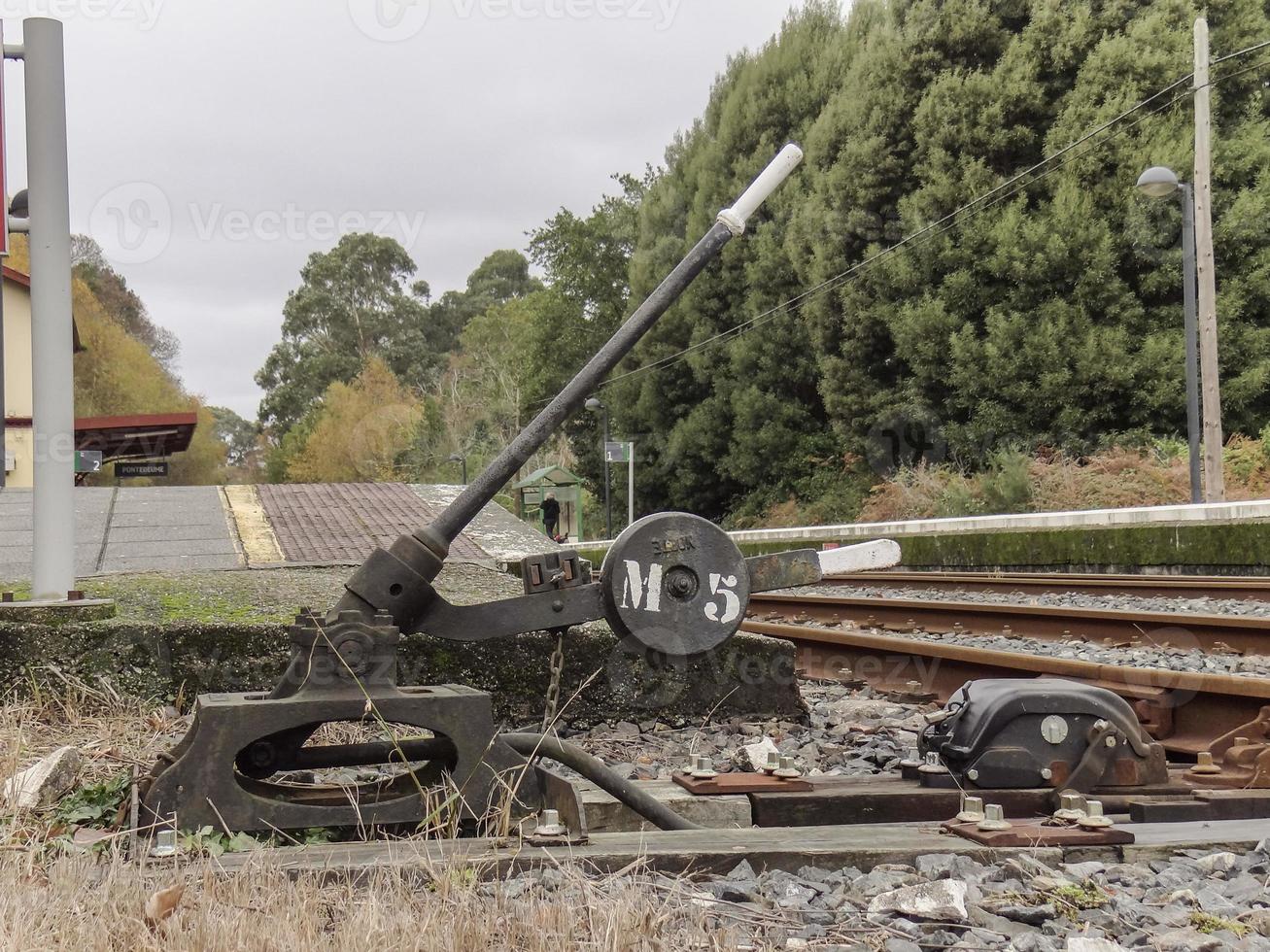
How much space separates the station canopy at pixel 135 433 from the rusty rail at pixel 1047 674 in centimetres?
2140

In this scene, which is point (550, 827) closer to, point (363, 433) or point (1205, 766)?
point (1205, 766)

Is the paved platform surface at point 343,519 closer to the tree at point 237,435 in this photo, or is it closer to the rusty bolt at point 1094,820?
the rusty bolt at point 1094,820

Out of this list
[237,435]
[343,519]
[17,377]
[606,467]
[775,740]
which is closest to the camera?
[775,740]

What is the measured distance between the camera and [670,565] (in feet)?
9.37

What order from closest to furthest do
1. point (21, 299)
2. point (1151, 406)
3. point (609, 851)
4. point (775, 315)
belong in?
point (609, 851) < point (1151, 406) < point (21, 299) < point (775, 315)

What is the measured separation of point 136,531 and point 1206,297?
669 inches

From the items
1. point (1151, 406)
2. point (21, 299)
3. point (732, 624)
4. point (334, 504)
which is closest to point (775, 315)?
point (1151, 406)

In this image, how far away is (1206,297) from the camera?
19359mm

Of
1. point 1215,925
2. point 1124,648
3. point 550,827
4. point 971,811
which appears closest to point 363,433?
point 1124,648

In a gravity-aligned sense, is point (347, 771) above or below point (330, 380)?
below

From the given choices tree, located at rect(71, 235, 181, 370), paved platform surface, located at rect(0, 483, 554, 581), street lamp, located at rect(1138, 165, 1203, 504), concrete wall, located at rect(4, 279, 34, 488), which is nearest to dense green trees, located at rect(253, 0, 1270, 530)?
street lamp, located at rect(1138, 165, 1203, 504)

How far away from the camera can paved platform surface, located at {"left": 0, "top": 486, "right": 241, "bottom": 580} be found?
701cm

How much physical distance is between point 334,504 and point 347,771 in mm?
5748

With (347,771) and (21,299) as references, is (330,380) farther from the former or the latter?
(347,771)
